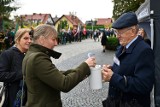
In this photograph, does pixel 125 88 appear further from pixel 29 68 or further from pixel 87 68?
pixel 29 68

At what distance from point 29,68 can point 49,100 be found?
34cm

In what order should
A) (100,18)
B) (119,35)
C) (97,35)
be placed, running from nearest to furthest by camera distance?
(119,35)
(97,35)
(100,18)

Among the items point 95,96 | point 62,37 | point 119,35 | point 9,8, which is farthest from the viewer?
point 9,8

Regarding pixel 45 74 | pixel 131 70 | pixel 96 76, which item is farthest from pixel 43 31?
pixel 131 70

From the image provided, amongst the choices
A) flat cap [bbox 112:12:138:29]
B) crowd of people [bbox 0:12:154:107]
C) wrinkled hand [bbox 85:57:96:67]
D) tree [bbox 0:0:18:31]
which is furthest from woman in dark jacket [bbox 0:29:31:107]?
tree [bbox 0:0:18:31]

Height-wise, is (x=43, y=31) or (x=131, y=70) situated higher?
(x=43, y=31)

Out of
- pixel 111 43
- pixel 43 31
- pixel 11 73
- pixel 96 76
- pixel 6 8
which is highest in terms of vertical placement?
pixel 6 8

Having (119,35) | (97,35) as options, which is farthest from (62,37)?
(119,35)

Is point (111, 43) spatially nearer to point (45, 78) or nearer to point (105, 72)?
point (105, 72)

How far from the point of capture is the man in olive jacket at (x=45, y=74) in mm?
2787

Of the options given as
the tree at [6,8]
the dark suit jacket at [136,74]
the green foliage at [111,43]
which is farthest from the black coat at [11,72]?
the tree at [6,8]

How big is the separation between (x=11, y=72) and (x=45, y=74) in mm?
1519

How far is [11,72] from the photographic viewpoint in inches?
164

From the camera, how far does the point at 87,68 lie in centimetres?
296
